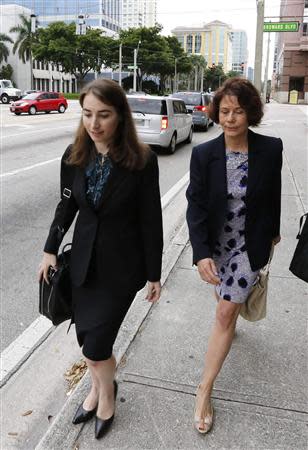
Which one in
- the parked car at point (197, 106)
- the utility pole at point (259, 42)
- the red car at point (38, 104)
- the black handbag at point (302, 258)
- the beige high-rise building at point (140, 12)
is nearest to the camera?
the black handbag at point (302, 258)

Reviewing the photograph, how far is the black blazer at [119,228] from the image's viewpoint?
229 centimetres

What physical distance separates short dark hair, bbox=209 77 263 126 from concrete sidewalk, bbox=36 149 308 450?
1.60 meters

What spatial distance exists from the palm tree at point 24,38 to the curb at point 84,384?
69.3m

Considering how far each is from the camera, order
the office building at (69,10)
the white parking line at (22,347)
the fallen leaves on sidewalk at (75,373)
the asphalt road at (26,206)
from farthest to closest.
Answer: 1. the office building at (69,10)
2. the asphalt road at (26,206)
3. the white parking line at (22,347)
4. the fallen leaves on sidewalk at (75,373)

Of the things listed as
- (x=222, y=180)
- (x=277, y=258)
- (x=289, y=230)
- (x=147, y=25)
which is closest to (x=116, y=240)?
(x=222, y=180)

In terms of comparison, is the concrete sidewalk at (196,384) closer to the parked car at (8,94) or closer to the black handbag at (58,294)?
the black handbag at (58,294)

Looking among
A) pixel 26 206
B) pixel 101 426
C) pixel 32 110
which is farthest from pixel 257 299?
pixel 32 110

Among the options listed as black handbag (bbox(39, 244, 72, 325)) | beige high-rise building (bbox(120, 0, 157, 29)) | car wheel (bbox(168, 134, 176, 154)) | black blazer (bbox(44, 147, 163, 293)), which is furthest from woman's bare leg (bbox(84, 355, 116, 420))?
beige high-rise building (bbox(120, 0, 157, 29))

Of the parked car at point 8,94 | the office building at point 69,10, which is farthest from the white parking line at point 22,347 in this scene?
the office building at point 69,10

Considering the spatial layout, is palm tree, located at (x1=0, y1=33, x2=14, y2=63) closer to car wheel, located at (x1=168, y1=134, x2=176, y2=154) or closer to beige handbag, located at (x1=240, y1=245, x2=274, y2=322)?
car wheel, located at (x1=168, y1=134, x2=176, y2=154)

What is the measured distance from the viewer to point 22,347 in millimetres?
3695

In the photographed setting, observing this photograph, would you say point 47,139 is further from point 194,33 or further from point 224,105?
point 194,33

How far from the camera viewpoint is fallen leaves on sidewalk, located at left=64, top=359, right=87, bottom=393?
3186 millimetres

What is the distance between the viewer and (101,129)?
2.24 meters
